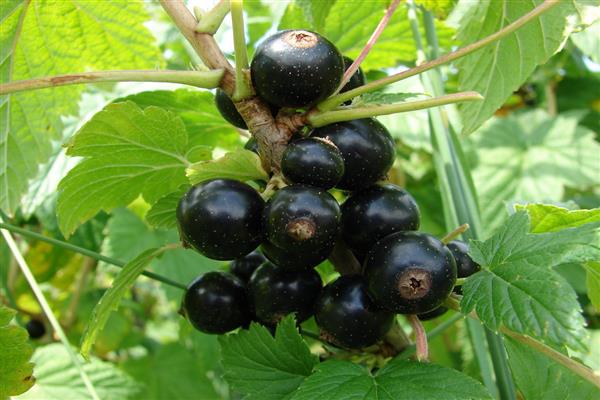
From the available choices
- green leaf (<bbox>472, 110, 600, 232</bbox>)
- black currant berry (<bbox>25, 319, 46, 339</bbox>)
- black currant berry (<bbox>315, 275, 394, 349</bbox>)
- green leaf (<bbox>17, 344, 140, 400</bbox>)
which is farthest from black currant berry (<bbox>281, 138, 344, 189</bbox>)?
black currant berry (<bbox>25, 319, 46, 339</bbox>)

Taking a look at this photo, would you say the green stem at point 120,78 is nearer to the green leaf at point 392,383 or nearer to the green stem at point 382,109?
the green stem at point 382,109

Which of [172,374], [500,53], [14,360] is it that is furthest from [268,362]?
[172,374]

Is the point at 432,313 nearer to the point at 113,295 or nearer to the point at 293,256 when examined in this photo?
the point at 293,256

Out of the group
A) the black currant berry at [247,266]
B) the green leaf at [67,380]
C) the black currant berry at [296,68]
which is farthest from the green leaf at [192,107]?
the green leaf at [67,380]

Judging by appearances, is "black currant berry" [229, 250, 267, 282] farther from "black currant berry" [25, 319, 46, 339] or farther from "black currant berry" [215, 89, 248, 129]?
"black currant berry" [25, 319, 46, 339]

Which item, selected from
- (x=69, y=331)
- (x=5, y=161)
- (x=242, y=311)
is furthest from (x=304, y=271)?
(x=69, y=331)
